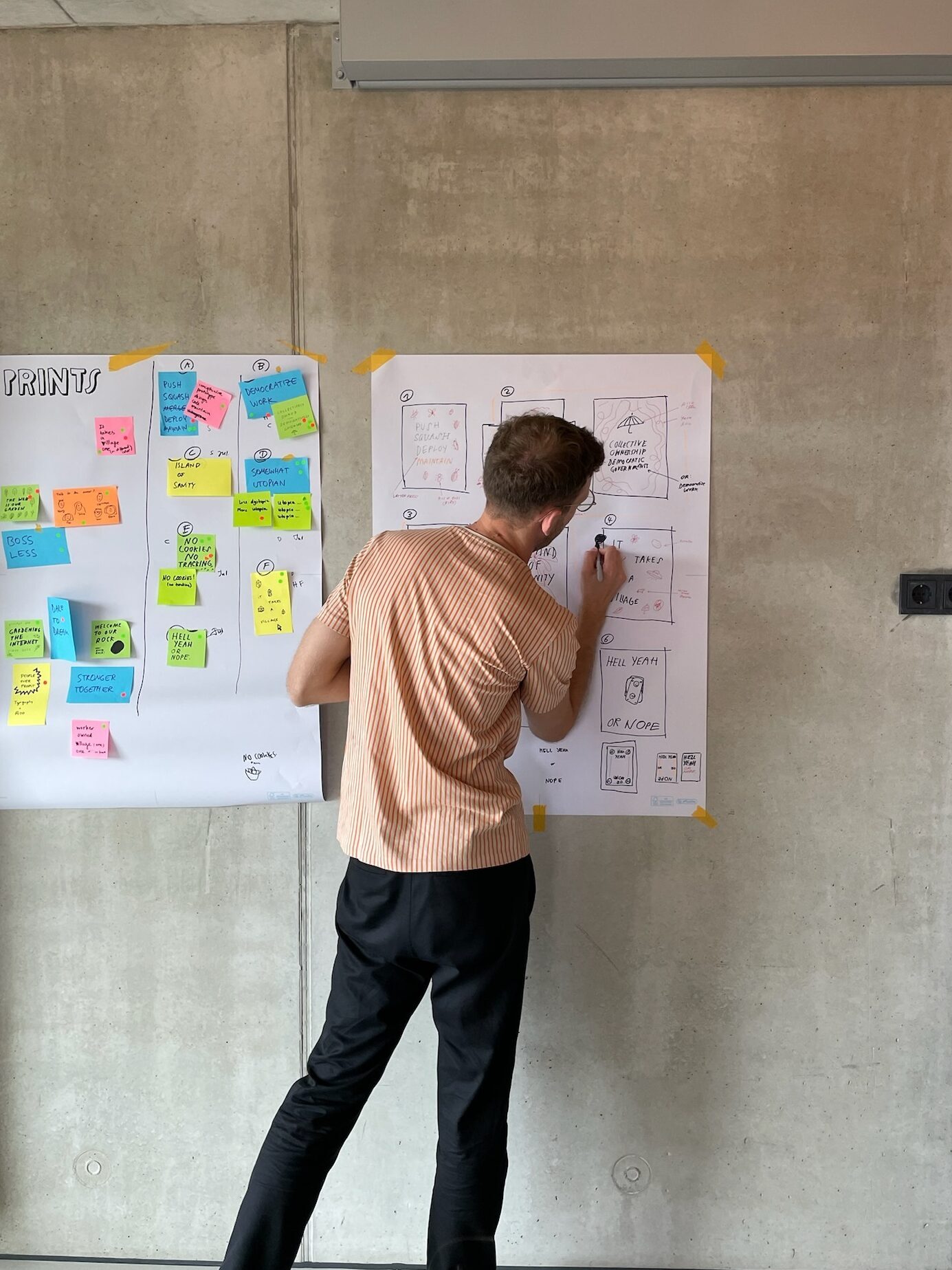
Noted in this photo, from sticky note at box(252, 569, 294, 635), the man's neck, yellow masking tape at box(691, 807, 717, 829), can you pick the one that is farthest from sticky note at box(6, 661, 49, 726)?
yellow masking tape at box(691, 807, 717, 829)

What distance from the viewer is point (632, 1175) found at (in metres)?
1.95

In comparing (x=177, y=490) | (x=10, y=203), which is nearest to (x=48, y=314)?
(x=10, y=203)

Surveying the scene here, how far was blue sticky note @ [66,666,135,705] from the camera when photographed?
6.34 feet

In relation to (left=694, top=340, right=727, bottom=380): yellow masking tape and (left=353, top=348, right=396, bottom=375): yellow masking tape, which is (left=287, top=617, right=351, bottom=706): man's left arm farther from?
(left=694, top=340, right=727, bottom=380): yellow masking tape

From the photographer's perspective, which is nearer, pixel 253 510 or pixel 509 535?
pixel 509 535

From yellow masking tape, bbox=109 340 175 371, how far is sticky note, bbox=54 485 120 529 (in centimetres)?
29

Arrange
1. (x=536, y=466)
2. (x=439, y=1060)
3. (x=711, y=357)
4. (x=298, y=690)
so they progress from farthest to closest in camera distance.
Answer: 1. (x=711, y=357)
2. (x=298, y=690)
3. (x=439, y=1060)
4. (x=536, y=466)

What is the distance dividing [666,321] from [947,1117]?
203 cm

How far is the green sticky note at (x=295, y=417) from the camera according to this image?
6.20 ft

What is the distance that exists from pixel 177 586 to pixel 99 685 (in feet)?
1.00

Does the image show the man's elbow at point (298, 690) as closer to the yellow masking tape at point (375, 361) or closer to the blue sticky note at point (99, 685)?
the blue sticky note at point (99, 685)

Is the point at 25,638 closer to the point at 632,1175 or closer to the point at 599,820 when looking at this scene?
the point at 599,820

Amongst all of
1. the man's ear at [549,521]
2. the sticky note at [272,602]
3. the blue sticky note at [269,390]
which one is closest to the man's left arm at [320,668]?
the sticky note at [272,602]

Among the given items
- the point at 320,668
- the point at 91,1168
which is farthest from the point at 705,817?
the point at 91,1168
